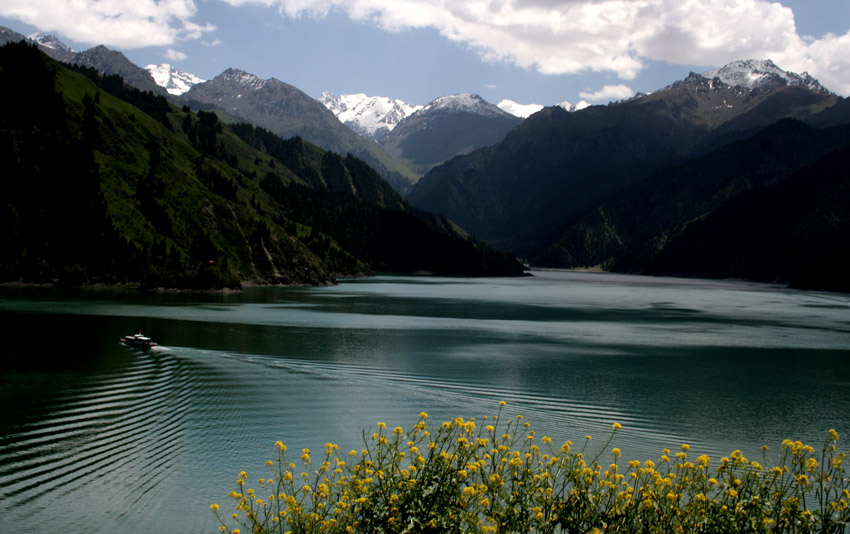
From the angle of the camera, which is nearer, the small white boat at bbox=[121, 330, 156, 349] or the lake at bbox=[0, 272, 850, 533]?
the lake at bbox=[0, 272, 850, 533]

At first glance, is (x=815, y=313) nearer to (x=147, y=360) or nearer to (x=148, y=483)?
(x=147, y=360)

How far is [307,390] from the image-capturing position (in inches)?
2032

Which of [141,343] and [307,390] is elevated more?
[141,343]

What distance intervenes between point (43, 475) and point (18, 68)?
20960cm

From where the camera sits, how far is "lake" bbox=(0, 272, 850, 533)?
99.1 feet

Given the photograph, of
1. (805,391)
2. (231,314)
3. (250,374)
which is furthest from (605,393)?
(231,314)

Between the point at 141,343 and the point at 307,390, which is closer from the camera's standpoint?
the point at 307,390

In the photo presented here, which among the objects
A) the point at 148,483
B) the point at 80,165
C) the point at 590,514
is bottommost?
the point at 148,483

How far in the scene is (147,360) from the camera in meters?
62.2

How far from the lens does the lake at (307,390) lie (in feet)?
99.1

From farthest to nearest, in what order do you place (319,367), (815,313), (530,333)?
1. (815,313)
2. (530,333)
3. (319,367)

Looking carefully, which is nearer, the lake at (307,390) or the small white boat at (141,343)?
the lake at (307,390)

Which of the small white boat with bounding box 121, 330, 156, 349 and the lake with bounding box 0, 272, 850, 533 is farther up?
the small white boat with bounding box 121, 330, 156, 349

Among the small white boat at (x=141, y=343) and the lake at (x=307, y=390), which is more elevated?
the small white boat at (x=141, y=343)
